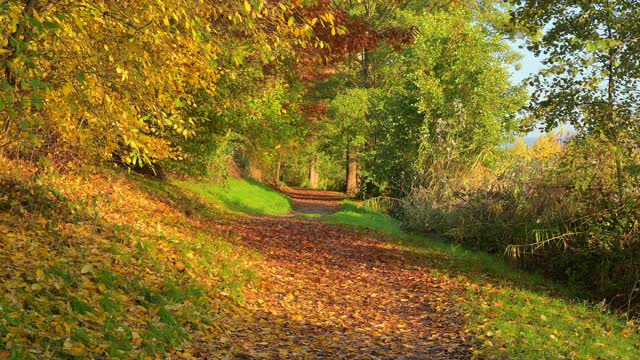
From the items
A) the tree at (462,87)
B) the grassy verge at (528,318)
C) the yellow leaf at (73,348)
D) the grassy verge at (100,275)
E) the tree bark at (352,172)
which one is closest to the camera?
the yellow leaf at (73,348)

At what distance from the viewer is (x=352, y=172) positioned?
139 feet

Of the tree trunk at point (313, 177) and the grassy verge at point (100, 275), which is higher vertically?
the tree trunk at point (313, 177)

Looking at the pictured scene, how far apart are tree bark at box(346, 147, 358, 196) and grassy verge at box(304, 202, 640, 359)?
24351 millimetres

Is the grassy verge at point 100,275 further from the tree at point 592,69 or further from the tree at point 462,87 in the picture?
the tree at point 462,87

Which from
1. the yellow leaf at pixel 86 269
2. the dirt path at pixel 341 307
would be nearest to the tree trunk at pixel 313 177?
the dirt path at pixel 341 307

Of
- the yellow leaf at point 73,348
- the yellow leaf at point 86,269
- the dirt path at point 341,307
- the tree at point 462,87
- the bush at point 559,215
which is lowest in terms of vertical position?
the dirt path at point 341,307

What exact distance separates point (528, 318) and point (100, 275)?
6605 millimetres

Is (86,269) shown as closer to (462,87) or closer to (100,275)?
(100,275)

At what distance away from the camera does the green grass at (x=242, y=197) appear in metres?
23.7

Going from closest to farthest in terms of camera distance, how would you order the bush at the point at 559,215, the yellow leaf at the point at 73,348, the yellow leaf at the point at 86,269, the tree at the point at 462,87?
the yellow leaf at the point at 73,348 < the yellow leaf at the point at 86,269 < the bush at the point at 559,215 < the tree at the point at 462,87

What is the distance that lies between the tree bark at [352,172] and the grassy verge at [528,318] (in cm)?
2435

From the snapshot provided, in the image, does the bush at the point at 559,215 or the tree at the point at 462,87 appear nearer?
the bush at the point at 559,215

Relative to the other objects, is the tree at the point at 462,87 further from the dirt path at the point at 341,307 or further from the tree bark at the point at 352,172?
the tree bark at the point at 352,172

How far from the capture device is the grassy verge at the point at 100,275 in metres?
5.50
